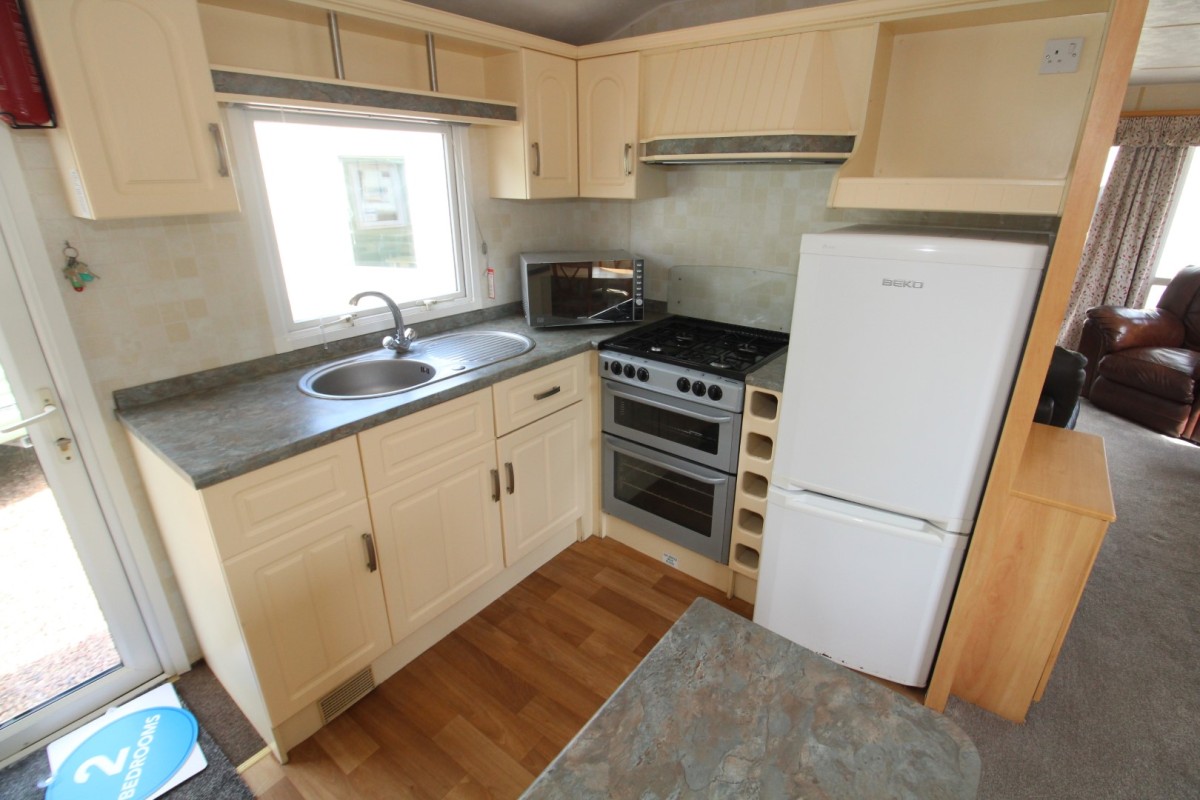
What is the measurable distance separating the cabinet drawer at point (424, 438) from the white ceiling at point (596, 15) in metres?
1.47

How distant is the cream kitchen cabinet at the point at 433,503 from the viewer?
176cm

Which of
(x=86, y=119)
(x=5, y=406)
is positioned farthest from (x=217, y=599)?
(x=86, y=119)

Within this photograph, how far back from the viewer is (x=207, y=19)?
5.47 feet

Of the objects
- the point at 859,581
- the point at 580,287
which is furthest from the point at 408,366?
the point at 859,581

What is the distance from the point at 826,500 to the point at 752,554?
1.79 feet

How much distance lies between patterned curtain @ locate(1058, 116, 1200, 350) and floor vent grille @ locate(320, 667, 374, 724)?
4.78 m

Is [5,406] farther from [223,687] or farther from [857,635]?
[857,635]

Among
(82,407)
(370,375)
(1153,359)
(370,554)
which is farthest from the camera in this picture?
(1153,359)

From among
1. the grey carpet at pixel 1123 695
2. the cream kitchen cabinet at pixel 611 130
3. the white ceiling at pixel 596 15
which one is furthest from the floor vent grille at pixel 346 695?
the white ceiling at pixel 596 15

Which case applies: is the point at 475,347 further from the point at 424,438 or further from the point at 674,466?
the point at 674,466

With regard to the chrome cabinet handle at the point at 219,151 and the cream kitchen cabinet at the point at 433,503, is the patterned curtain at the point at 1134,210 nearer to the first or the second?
the cream kitchen cabinet at the point at 433,503

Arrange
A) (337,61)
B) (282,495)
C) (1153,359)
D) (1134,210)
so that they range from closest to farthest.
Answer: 1. (282,495)
2. (337,61)
3. (1153,359)
4. (1134,210)

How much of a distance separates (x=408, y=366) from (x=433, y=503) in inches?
22.7

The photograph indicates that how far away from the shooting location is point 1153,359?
367cm
